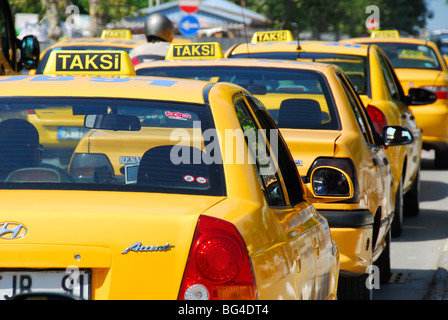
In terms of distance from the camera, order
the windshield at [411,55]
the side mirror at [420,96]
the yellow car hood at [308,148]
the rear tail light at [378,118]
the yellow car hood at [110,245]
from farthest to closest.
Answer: the windshield at [411,55] < the side mirror at [420,96] < the rear tail light at [378,118] < the yellow car hood at [308,148] < the yellow car hood at [110,245]

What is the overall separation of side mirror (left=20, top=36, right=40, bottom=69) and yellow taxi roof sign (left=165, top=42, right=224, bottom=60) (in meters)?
3.59

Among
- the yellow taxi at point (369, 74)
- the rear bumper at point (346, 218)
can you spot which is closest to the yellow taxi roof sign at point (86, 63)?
the rear bumper at point (346, 218)

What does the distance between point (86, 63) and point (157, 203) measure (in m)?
3.68

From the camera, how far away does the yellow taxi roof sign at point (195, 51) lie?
27.0ft

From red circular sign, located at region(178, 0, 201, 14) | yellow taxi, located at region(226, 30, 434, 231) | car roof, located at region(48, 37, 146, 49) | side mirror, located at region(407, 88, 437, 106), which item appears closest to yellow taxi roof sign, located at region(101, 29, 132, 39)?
red circular sign, located at region(178, 0, 201, 14)

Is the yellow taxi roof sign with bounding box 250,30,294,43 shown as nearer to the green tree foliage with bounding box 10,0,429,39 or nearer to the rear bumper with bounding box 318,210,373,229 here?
the rear bumper with bounding box 318,210,373,229

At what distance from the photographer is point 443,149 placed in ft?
43.3

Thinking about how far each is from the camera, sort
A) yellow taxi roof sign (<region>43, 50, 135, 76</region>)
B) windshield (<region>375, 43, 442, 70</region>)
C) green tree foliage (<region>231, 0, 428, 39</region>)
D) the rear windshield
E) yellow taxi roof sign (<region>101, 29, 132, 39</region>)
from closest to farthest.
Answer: yellow taxi roof sign (<region>43, 50, 135, 76</region>), the rear windshield, windshield (<region>375, 43, 442, 70</region>), yellow taxi roof sign (<region>101, 29, 132, 39</region>), green tree foliage (<region>231, 0, 428, 39</region>)

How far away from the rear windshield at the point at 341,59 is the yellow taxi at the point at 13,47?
12.7ft

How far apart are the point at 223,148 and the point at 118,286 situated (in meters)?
0.69

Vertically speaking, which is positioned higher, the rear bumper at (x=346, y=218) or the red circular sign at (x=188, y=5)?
the rear bumper at (x=346, y=218)

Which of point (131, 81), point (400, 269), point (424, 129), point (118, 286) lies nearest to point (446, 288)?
point (400, 269)

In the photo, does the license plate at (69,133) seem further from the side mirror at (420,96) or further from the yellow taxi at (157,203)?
the side mirror at (420,96)

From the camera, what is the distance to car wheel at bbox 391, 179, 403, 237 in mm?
8297
